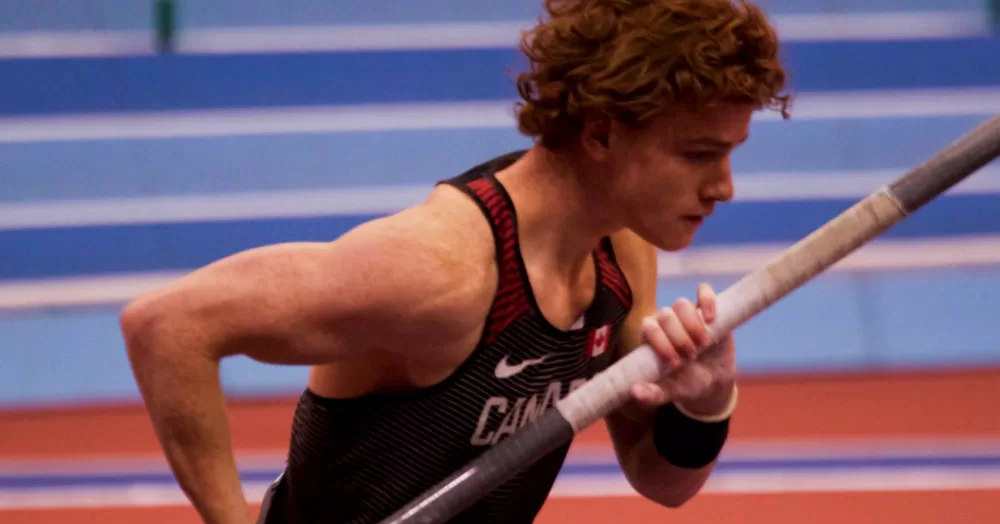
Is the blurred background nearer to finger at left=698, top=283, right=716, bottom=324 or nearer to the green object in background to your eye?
the green object in background

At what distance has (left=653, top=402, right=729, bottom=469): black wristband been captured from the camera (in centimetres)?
156

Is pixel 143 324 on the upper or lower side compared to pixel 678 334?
upper

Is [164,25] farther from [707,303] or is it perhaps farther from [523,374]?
[707,303]

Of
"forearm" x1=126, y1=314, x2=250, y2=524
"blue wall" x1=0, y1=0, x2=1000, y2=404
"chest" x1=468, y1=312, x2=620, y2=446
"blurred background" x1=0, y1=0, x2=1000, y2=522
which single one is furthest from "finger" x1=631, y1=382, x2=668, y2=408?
"blue wall" x1=0, y1=0, x2=1000, y2=404

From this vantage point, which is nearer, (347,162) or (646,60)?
(646,60)

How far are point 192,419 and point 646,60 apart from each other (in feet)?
1.92

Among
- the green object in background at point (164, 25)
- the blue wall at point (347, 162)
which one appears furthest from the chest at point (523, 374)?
the green object in background at point (164, 25)

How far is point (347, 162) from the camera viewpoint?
4.55 m

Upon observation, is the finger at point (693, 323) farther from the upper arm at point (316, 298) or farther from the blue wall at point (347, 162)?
the blue wall at point (347, 162)

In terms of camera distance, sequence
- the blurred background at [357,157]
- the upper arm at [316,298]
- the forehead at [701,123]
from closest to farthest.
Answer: the upper arm at [316,298]
the forehead at [701,123]
the blurred background at [357,157]

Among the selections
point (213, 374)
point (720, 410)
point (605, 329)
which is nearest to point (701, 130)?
point (605, 329)

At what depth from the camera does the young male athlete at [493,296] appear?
1.21 metres

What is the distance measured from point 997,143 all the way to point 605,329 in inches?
18.7

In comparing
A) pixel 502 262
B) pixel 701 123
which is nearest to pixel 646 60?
pixel 701 123
